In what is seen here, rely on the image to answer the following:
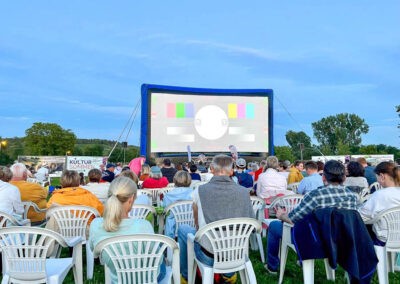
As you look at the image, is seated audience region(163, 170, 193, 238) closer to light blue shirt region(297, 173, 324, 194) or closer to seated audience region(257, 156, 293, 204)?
seated audience region(257, 156, 293, 204)

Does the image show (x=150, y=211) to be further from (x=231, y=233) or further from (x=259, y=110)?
(x=259, y=110)

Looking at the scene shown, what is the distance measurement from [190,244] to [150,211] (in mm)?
948

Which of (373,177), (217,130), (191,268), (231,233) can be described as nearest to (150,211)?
(191,268)

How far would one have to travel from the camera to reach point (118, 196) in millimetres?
2385

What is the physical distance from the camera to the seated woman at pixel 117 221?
2289 mm

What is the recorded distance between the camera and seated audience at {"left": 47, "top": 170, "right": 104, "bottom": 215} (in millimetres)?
3775

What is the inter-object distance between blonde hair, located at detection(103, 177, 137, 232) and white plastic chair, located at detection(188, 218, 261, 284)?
Result: 2.12 ft

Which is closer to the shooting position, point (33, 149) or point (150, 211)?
point (150, 211)

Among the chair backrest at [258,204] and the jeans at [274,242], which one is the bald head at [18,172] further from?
the jeans at [274,242]

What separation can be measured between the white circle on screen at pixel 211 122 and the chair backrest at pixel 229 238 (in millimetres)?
13541

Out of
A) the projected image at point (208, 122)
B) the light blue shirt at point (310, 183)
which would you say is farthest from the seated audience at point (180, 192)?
the projected image at point (208, 122)

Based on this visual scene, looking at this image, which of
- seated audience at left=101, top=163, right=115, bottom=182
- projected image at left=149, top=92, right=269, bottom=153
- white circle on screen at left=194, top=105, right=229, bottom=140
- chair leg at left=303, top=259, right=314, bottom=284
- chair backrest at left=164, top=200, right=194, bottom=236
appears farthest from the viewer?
white circle on screen at left=194, top=105, right=229, bottom=140

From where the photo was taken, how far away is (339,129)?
69.4 m

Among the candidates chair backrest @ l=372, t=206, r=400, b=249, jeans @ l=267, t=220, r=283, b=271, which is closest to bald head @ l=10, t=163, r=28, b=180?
jeans @ l=267, t=220, r=283, b=271
